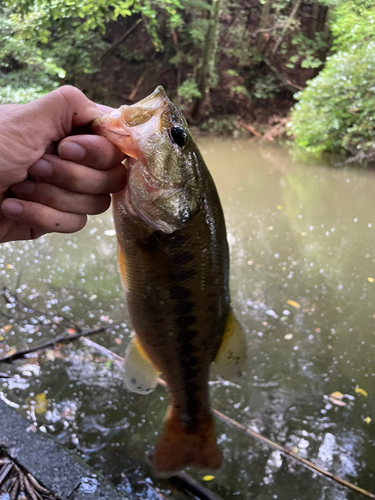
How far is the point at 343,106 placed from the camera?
899 centimetres

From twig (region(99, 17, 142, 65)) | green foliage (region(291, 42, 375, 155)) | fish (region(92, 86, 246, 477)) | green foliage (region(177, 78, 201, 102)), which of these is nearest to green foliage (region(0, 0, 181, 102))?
twig (region(99, 17, 142, 65))

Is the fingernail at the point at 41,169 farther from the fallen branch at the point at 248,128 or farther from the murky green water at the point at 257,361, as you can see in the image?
the fallen branch at the point at 248,128

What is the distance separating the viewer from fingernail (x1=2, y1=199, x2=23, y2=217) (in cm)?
105

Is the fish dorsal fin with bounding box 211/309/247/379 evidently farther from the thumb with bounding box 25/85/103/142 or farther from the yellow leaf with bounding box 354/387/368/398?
the yellow leaf with bounding box 354/387/368/398

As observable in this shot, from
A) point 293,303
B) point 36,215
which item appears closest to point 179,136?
point 36,215

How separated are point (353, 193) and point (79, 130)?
6978mm

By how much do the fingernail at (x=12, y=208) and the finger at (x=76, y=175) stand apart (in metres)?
0.10

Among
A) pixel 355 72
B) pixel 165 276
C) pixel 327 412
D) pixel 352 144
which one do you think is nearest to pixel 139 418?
pixel 327 412

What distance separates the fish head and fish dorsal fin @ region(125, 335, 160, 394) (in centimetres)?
60

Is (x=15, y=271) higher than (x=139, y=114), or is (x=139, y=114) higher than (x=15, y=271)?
(x=139, y=114)

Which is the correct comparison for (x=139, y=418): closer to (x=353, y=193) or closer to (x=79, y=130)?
(x=79, y=130)

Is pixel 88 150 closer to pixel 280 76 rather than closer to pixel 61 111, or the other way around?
pixel 61 111

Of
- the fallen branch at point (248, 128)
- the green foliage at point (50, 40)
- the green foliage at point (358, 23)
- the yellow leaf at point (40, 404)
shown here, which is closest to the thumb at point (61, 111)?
the yellow leaf at point (40, 404)

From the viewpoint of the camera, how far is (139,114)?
951 mm
